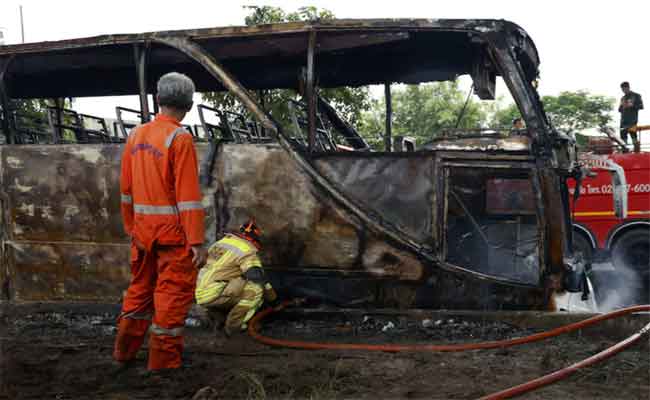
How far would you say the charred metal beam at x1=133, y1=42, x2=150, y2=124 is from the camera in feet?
15.6

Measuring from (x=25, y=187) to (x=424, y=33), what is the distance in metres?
3.53

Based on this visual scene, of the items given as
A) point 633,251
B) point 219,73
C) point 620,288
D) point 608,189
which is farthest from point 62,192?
point 633,251

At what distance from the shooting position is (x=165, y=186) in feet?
11.3

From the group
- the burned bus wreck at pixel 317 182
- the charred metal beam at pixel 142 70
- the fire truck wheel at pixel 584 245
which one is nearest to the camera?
the burned bus wreck at pixel 317 182

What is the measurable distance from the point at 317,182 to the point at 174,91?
4.36 ft

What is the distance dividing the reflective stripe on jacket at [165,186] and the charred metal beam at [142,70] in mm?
1293

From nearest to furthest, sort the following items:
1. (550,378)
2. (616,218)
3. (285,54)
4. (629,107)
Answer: (550,378)
(285,54)
(616,218)
(629,107)

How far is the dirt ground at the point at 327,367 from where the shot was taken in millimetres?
3004

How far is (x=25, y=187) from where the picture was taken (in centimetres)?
498

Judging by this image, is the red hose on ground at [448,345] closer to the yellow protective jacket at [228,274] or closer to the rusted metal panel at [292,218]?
the yellow protective jacket at [228,274]

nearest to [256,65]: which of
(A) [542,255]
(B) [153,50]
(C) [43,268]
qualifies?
(B) [153,50]

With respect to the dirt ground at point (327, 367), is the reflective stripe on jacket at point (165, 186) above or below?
above

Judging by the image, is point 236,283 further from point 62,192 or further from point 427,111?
point 427,111

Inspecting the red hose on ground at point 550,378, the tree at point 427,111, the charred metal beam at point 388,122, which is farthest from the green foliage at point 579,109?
the red hose on ground at point 550,378
